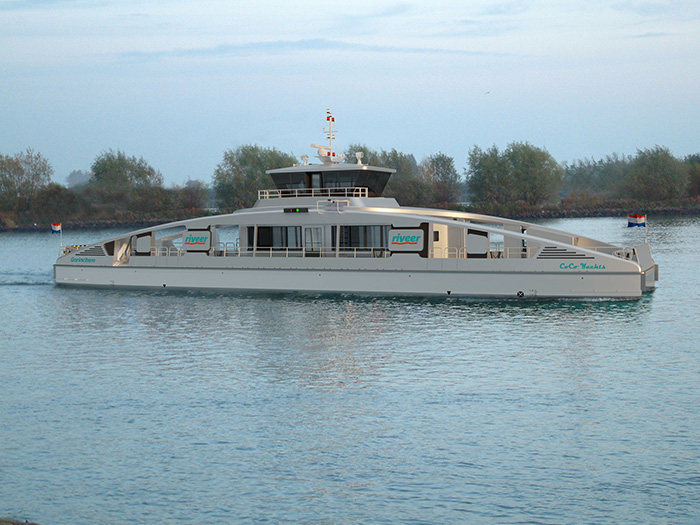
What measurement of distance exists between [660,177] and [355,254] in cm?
10182

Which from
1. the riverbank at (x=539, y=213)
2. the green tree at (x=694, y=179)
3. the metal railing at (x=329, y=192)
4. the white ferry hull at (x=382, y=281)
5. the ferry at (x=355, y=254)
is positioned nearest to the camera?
the white ferry hull at (x=382, y=281)

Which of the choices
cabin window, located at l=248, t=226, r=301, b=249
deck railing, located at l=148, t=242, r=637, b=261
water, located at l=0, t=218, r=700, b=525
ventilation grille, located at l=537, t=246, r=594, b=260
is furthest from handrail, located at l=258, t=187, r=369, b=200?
ventilation grille, located at l=537, t=246, r=594, b=260

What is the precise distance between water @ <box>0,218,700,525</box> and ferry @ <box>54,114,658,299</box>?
2.17 metres

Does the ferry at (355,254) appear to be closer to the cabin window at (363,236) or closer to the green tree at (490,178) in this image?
the cabin window at (363,236)

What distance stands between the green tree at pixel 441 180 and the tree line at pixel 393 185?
18 centimetres

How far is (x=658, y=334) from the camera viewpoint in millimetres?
26891

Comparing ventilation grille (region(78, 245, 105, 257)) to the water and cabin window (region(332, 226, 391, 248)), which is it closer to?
the water

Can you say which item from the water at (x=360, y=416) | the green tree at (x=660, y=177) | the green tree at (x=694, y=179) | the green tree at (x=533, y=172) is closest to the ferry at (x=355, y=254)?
the water at (x=360, y=416)

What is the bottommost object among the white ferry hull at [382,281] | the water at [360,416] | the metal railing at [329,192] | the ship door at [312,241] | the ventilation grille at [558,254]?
the water at [360,416]

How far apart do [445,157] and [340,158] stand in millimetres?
88275

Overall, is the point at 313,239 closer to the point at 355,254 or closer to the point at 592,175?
the point at 355,254

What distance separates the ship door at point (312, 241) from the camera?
40312 millimetres

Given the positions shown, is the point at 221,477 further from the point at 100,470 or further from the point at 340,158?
the point at 340,158

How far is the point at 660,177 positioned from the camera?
124000 mm
